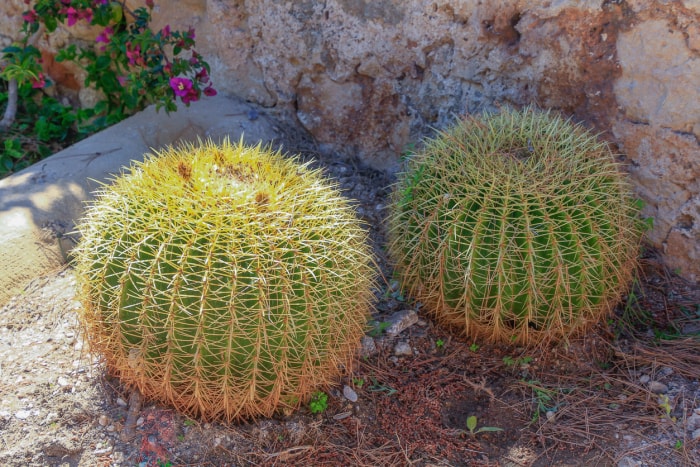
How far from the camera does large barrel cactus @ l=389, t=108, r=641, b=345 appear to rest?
2.27 meters

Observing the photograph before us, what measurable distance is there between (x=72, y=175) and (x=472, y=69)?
216cm

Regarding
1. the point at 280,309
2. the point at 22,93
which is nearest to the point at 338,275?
the point at 280,309

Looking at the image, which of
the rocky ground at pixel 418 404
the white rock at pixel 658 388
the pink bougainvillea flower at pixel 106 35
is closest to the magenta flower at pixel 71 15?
the pink bougainvillea flower at pixel 106 35

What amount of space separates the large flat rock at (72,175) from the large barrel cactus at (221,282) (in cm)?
63

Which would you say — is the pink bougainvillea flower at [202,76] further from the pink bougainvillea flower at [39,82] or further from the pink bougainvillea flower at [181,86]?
the pink bougainvillea flower at [39,82]

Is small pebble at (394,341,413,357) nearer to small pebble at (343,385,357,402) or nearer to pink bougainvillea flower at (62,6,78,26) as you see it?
small pebble at (343,385,357,402)

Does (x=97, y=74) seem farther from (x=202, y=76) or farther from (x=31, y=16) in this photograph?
(x=202, y=76)

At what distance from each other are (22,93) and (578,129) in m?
3.88

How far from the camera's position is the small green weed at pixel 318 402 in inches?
90.6

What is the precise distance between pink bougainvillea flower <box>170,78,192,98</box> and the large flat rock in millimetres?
282

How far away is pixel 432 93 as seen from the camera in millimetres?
3469

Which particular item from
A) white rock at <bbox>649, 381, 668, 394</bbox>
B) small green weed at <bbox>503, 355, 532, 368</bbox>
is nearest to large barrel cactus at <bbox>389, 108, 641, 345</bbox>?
small green weed at <bbox>503, 355, 532, 368</bbox>

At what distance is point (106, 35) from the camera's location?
413 centimetres

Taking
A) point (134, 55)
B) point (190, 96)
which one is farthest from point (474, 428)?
point (134, 55)
